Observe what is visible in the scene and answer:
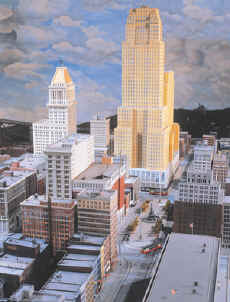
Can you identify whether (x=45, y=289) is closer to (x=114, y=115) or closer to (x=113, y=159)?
(x=113, y=159)

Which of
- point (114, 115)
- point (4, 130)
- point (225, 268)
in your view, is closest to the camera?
point (225, 268)

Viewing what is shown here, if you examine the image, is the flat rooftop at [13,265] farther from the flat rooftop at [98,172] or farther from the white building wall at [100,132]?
the white building wall at [100,132]

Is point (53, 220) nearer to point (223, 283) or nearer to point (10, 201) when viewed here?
point (10, 201)

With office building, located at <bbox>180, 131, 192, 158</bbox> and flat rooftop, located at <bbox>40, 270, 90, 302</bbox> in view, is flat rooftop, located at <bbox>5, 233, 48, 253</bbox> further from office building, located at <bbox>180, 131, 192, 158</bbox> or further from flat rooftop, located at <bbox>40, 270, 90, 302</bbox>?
office building, located at <bbox>180, 131, 192, 158</bbox>

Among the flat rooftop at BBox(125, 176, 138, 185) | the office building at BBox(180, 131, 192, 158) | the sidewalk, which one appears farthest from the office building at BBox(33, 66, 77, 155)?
the office building at BBox(180, 131, 192, 158)

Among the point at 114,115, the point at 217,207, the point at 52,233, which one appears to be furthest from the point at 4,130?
the point at 217,207

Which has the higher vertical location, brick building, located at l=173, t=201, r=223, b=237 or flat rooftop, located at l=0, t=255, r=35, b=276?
brick building, located at l=173, t=201, r=223, b=237
